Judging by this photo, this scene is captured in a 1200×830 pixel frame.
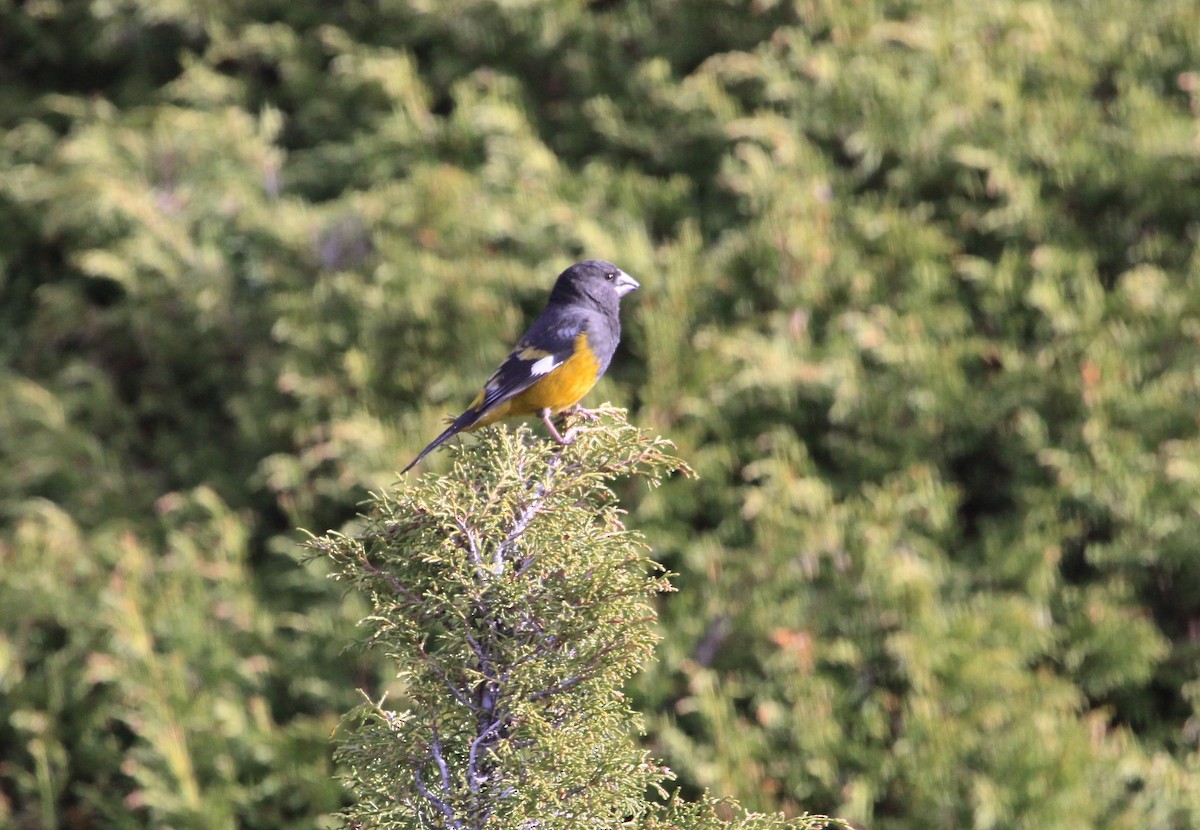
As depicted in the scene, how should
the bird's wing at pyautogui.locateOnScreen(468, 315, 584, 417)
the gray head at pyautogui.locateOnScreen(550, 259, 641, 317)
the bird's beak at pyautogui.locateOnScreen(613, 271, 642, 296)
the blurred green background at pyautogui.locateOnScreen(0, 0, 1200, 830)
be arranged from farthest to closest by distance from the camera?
the blurred green background at pyautogui.locateOnScreen(0, 0, 1200, 830), the bird's beak at pyautogui.locateOnScreen(613, 271, 642, 296), the gray head at pyautogui.locateOnScreen(550, 259, 641, 317), the bird's wing at pyautogui.locateOnScreen(468, 315, 584, 417)

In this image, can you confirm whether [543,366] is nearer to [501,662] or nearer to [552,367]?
[552,367]

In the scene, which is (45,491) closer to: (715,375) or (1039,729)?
(715,375)

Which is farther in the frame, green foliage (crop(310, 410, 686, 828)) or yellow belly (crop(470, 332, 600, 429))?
yellow belly (crop(470, 332, 600, 429))

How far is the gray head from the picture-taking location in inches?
172

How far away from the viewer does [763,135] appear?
7234 mm

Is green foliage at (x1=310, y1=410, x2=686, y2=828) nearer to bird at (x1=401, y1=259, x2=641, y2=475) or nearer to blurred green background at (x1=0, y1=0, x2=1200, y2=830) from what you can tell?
bird at (x1=401, y1=259, x2=641, y2=475)

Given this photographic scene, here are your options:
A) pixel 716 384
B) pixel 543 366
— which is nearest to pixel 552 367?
pixel 543 366

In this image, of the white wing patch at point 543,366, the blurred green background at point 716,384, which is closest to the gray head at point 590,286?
the white wing patch at point 543,366

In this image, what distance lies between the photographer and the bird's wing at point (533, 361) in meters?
4.00

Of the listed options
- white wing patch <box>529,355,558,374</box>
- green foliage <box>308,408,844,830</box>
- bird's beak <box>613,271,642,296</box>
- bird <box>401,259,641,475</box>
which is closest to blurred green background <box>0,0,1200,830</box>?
bird's beak <box>613,271,642,296</box>

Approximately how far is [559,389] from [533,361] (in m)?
0.13

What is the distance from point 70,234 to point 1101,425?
21.5ft

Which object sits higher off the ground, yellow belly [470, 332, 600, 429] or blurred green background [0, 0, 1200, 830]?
yellow belly [470, 332, 600, 429]

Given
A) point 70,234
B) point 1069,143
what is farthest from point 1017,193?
point 70,234
